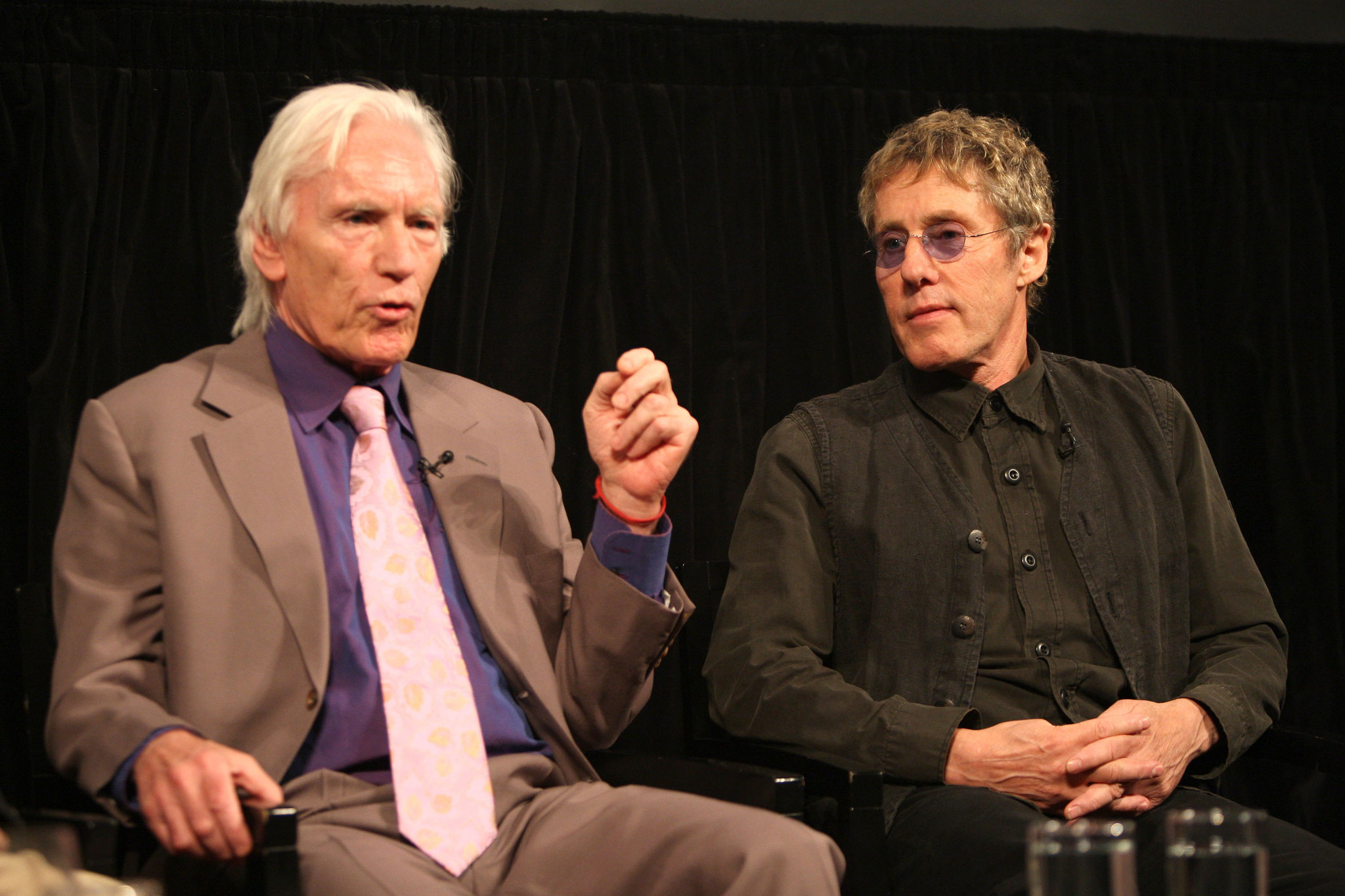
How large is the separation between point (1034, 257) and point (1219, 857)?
4.95 ft

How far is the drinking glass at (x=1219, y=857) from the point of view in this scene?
1.24 metres

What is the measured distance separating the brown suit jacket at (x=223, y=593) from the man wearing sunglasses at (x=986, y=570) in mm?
350

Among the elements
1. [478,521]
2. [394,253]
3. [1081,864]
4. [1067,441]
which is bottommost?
[1081,864]

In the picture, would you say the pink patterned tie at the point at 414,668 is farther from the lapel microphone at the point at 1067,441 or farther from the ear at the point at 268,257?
the lapel microphone at the point at 1067,441

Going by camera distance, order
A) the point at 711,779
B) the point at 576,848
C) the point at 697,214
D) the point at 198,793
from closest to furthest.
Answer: the point at 198,793, the point at 576,848, the point at 711,779, the point at 697,214

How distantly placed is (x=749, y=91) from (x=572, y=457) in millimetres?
986

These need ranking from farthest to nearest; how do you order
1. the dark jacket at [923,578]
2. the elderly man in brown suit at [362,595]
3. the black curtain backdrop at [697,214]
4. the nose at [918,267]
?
1. the black curtain backdrop at [697,214]
2. the nose at [918,267]
3. the dark jacket at [923,578]
4. the elderly man in brown suit at [362,595]

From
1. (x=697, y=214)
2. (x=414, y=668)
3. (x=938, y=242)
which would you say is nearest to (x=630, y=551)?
(x=414, y=668)

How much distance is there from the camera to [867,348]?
3.17 m

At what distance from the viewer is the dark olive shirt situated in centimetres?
221

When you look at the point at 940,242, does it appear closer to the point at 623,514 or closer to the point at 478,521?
the point at 623,514

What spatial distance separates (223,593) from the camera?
179 cm

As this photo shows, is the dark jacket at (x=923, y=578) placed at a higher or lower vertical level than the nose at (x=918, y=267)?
lower

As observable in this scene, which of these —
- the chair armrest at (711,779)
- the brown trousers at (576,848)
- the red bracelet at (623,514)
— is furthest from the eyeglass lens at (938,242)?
the brown trousers at (576,848)
